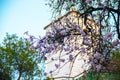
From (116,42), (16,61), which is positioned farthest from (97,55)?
(16,61)

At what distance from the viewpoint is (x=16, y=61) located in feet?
120

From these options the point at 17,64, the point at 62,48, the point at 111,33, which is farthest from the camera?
the point at 17,64

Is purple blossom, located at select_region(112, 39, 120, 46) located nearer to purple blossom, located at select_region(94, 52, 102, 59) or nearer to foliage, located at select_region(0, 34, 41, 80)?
purple blossom, located at select_region(94, 52, 102, 59)

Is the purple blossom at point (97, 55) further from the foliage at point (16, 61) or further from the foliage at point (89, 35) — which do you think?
the foliage at point (16, 61)

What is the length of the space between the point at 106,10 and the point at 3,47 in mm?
29415

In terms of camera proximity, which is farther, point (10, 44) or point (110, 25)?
point (10, 44)

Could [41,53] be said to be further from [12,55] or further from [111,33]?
[12,55]

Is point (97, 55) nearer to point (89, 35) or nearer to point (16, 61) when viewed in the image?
point (89, 35)

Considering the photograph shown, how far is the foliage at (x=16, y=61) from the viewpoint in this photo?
35.6 metres

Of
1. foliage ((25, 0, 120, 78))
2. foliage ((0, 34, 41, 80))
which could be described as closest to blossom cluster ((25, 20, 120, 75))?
foliage ((25, 0, 120, 78))

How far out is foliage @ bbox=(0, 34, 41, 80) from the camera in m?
35.6

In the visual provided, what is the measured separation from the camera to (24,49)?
3766cm

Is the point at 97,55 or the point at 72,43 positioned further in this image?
the point at 72,43

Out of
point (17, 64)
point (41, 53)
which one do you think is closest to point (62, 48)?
point (41, 53)
